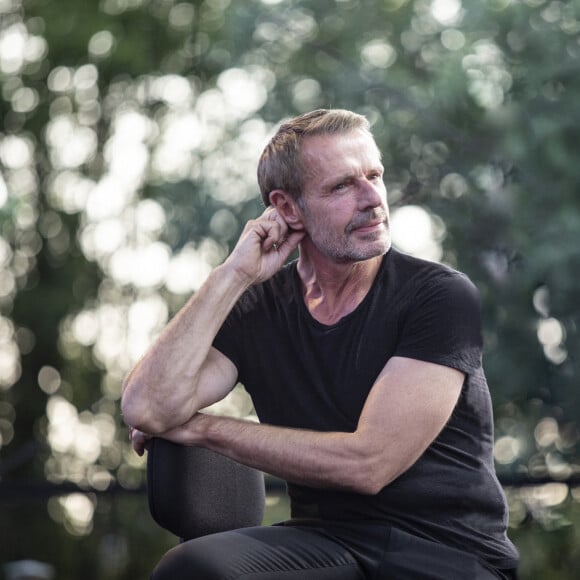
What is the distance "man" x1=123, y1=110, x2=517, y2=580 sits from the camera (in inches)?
66.3

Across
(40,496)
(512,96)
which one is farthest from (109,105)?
(40,496)

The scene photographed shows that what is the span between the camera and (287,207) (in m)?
2.06

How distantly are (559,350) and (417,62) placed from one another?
2.08m

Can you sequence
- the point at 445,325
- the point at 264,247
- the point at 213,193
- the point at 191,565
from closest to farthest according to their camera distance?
the point at 191,565 → the point at 445,325 → the point at 264,247 → the point at 213,193

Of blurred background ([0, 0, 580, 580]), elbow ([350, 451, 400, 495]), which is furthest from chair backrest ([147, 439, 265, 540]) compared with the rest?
blurred background ([0, 0, 580, 580])

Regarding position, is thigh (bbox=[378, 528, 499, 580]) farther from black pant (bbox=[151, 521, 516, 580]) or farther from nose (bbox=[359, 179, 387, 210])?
nose (bbox=[359, 179, 387, 210])

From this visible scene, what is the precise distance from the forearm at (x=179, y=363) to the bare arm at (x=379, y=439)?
0.56ft

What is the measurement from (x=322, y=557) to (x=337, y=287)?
0.48 meters

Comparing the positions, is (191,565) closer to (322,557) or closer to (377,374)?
(322,557)

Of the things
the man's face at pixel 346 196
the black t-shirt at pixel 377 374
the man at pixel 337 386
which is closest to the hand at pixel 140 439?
the man at pixel 337 386

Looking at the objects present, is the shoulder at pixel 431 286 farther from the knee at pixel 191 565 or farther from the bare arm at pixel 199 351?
the knee at pixel 191 565

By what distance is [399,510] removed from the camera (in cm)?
173

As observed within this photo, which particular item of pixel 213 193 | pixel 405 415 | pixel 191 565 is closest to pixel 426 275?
pixel 405 415

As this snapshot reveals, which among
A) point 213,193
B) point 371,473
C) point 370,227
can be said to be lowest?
point 213,193
